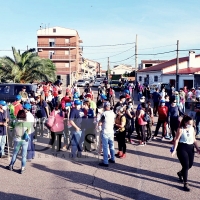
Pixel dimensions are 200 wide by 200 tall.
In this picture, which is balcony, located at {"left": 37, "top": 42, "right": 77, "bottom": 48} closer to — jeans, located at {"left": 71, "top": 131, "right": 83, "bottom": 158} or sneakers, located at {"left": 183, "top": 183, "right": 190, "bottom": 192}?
jeans, located at {"left": 71, "top": 131, "right": 83, "bottom": 158}

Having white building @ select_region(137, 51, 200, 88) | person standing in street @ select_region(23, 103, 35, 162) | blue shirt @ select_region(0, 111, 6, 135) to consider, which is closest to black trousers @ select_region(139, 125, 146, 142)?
person standing in street @ select_region(23, 103, 35, 162)

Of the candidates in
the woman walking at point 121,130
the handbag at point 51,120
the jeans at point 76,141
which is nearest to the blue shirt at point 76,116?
the jeans at point 76,141

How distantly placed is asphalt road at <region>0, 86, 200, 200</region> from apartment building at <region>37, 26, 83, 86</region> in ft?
173

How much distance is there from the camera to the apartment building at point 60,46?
199 ft

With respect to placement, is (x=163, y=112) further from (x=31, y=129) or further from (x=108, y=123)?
(x=31, y=129)

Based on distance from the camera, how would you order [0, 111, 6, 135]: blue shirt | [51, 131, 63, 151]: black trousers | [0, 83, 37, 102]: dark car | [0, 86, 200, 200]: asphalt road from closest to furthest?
1. [0, 86, 200, 200]: asphalt road
2. [0, 111, 6, 135]: blue shirt
3. [51, 131, 63, 151]: black trousers
4. [0, 83, 37, 102]: dark car

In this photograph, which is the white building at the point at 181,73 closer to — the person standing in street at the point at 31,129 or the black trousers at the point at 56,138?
the black trousers at the point at 56,138

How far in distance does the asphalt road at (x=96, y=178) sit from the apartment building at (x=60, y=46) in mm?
52702

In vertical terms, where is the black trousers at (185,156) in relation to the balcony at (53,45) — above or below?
below

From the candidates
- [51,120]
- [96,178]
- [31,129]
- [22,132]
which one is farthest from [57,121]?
[96,178]

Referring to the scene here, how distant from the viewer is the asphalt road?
5793mm

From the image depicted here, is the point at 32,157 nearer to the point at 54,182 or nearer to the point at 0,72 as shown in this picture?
the point at 54,182

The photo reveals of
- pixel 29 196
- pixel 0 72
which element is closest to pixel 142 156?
pixel 29 196

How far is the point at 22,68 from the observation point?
80.3ft
